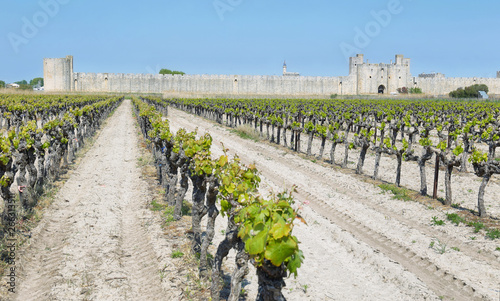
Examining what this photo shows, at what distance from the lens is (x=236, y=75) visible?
7206cm

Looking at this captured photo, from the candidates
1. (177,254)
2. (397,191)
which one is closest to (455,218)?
(397,191)

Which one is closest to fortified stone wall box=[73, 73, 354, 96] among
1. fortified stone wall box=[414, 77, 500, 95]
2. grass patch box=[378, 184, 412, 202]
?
fortified stone wall box=[414, 77, 500, 95]

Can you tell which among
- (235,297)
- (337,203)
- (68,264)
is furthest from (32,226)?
(337,203)

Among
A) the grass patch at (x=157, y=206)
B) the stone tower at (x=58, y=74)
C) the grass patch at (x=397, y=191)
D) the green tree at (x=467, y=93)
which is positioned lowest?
the grass patch at (x=157, y=206)

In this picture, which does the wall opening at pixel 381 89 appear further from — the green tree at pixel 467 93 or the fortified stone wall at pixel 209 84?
the green tree at pixel 467 93

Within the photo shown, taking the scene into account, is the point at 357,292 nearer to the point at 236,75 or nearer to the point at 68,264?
the point at 68,264

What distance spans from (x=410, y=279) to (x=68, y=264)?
4.92 metres

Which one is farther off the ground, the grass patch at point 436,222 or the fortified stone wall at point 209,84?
the fortified stone wall at point 209,84

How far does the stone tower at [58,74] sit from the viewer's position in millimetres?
68875

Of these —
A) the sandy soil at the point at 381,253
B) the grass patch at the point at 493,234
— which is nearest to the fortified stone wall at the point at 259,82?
the sandy soil at the point at 381,253

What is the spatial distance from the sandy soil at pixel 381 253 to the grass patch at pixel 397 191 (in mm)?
265

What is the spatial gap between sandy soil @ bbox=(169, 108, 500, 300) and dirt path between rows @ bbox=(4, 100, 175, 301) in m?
1.41

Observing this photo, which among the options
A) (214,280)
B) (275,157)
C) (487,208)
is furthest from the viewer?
(275,157)

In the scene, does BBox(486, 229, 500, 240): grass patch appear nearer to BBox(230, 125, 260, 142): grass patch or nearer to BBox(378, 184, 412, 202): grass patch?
BBox(378, 184, 412, 202): grass patch
